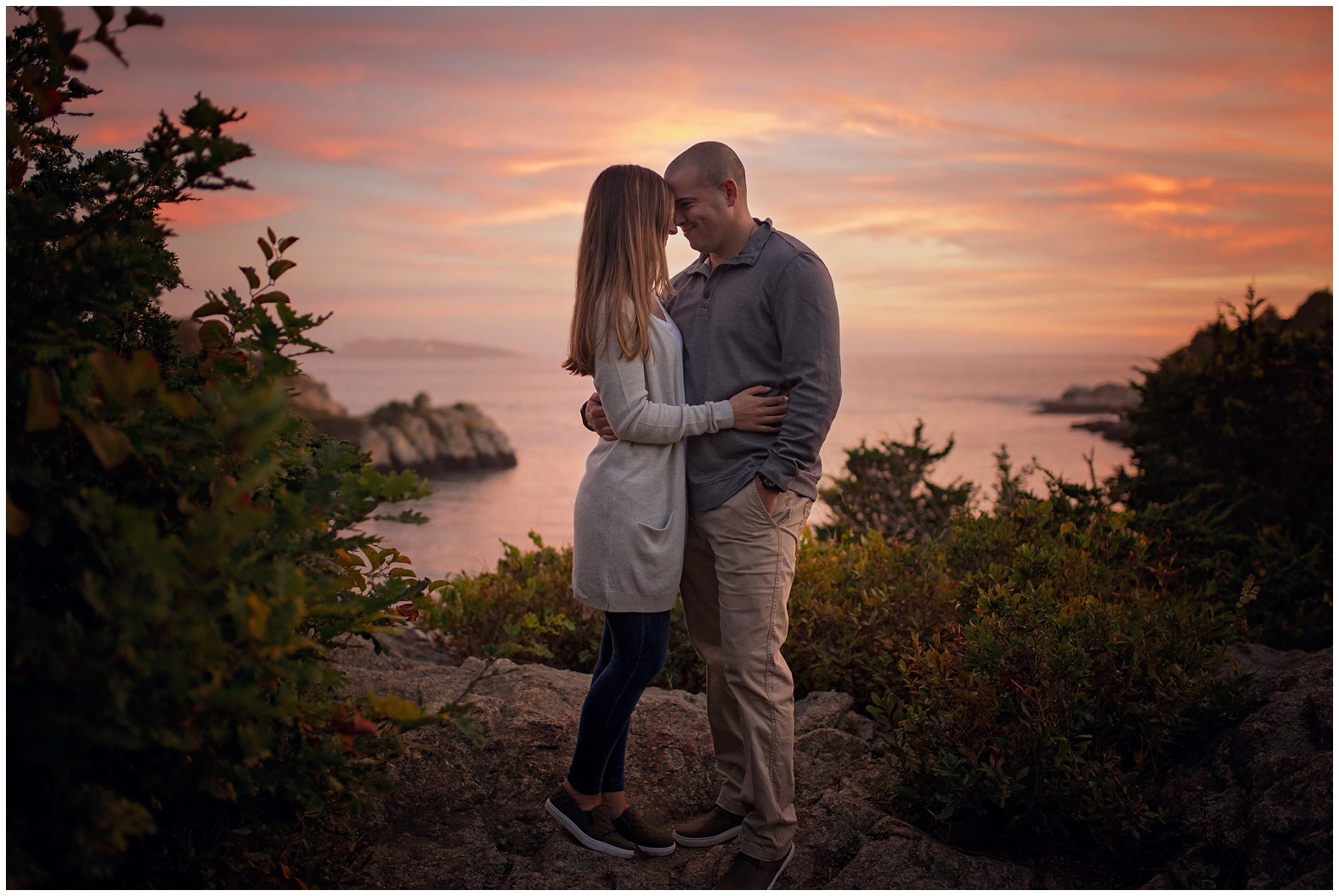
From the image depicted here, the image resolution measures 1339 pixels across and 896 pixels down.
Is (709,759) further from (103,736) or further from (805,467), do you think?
(103,736)

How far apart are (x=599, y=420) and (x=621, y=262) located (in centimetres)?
58

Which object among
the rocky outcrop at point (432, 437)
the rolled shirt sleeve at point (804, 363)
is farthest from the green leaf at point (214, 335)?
the rocky outcrop at point (432, 437)

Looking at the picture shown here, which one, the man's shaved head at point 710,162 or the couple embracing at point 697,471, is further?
the man's shaved head at point 710,162

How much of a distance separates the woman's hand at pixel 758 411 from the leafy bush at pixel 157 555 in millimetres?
1156

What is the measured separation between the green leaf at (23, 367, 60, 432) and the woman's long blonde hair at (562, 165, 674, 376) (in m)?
1.60

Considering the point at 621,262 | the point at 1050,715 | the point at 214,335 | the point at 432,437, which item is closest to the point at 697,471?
the point at 621,262

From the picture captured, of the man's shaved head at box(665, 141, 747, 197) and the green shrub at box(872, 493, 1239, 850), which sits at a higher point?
the man's shaved head at box(665, 141, 747, 197)

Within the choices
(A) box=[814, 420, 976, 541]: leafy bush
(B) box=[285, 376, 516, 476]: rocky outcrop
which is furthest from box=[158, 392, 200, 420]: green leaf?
(B) box=[285, 376, 516, 476]: rocky outcrop

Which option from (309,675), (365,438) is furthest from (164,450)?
(365,438)

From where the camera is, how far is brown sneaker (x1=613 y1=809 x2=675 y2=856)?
10.6ft

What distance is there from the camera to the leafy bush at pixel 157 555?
77.5 inches

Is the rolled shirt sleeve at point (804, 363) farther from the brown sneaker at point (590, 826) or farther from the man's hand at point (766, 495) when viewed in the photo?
the brown sneaker at point (590, 826)

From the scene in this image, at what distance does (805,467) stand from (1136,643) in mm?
1435

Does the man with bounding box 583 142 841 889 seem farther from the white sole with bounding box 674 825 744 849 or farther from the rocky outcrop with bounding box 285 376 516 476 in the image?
the rocky outcrop with bounding box 285 376 516 476
